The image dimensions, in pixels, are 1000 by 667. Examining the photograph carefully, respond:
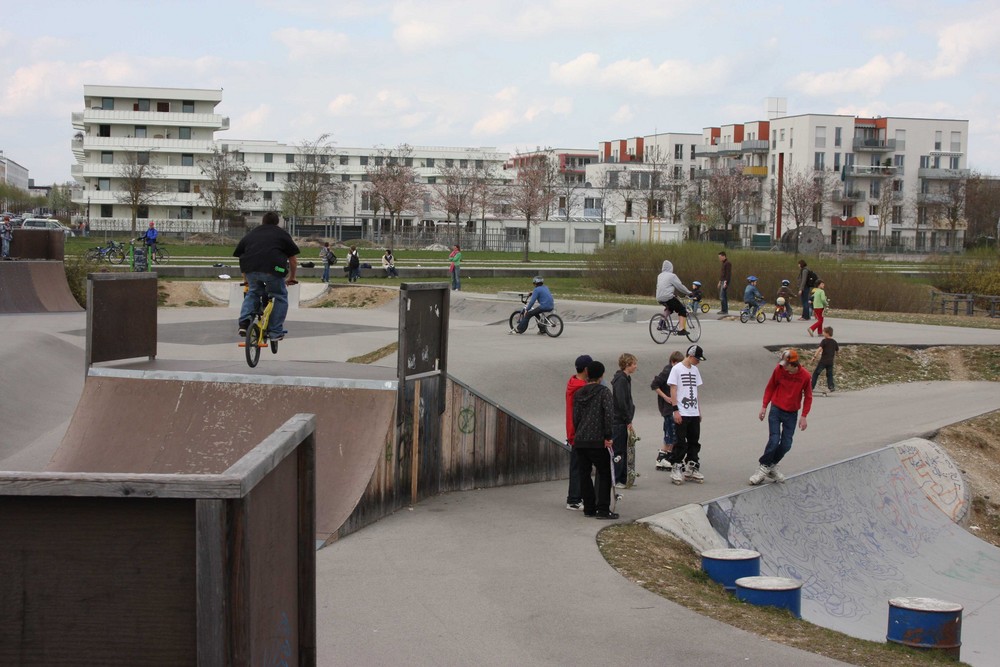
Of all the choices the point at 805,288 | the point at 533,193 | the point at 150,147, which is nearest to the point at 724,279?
the point at 805,288

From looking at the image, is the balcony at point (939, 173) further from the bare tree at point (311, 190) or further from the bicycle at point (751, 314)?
the bicycle at point (751, 314)

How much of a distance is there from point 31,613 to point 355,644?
4.07 m

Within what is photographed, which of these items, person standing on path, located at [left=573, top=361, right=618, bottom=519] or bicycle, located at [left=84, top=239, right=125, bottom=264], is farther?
bicycle, located at [left=84, top=239, right=125, bottom=264]

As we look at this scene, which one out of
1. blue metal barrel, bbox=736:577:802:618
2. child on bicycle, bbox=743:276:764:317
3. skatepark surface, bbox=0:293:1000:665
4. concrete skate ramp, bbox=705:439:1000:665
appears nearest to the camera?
skatepark surface, bbox=0:293:1000:665

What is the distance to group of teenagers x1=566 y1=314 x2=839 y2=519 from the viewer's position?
1011cm

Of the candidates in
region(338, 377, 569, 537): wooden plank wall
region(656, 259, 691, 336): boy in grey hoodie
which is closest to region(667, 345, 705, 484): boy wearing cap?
region(338, 377, 569, 537): wooden plank wall

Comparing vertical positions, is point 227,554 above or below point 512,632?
above

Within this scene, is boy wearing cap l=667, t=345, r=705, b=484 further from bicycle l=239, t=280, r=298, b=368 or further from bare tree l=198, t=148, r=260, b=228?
bare tree l=198, t=148, r=260, b=228

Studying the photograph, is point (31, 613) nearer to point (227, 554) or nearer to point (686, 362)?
→ point (227, 554)

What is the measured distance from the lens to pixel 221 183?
80.2 meters

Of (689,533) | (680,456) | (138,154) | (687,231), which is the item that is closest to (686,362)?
(680,456)

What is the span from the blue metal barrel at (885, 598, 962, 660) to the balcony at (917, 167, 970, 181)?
10882 centimetres

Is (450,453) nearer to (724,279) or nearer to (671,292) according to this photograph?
(671,292)

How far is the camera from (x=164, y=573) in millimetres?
2381
